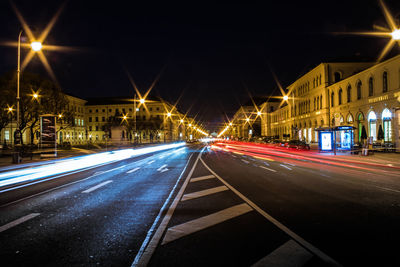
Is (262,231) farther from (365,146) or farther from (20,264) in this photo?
(365,146)

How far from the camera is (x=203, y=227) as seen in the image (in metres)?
5.28

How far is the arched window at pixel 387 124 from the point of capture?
31297 mm

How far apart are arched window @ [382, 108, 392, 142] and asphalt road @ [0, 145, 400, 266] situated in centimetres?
2744

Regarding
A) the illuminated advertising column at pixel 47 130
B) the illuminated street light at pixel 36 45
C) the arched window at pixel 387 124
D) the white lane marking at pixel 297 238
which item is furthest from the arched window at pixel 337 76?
the white lane marking at pixel 297 238

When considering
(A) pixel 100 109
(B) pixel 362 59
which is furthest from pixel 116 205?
(A) pixel 100 109

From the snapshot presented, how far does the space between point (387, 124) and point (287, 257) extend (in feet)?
116

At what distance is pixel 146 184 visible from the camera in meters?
10.8

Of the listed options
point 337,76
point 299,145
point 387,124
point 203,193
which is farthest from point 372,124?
point 203,193

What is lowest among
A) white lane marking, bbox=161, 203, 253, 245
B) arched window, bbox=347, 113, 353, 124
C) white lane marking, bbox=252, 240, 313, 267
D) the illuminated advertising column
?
white lane marking, bbox=161, 203, 253, 245

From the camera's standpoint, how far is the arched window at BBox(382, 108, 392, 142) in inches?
1232

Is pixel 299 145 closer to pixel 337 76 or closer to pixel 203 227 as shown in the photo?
pixel 337 76

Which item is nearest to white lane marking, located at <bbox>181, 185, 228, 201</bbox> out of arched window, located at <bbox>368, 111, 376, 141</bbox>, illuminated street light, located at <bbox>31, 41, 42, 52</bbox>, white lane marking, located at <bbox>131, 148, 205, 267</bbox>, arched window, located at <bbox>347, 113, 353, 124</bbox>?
white lane marking, located at <bbox>131, 148, 205, 267</bbox>

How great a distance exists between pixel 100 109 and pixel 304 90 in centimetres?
8517

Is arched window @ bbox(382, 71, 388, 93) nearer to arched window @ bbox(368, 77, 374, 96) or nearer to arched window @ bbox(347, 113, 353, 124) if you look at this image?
arched window @ bbox(368, 77, 374, 96)
